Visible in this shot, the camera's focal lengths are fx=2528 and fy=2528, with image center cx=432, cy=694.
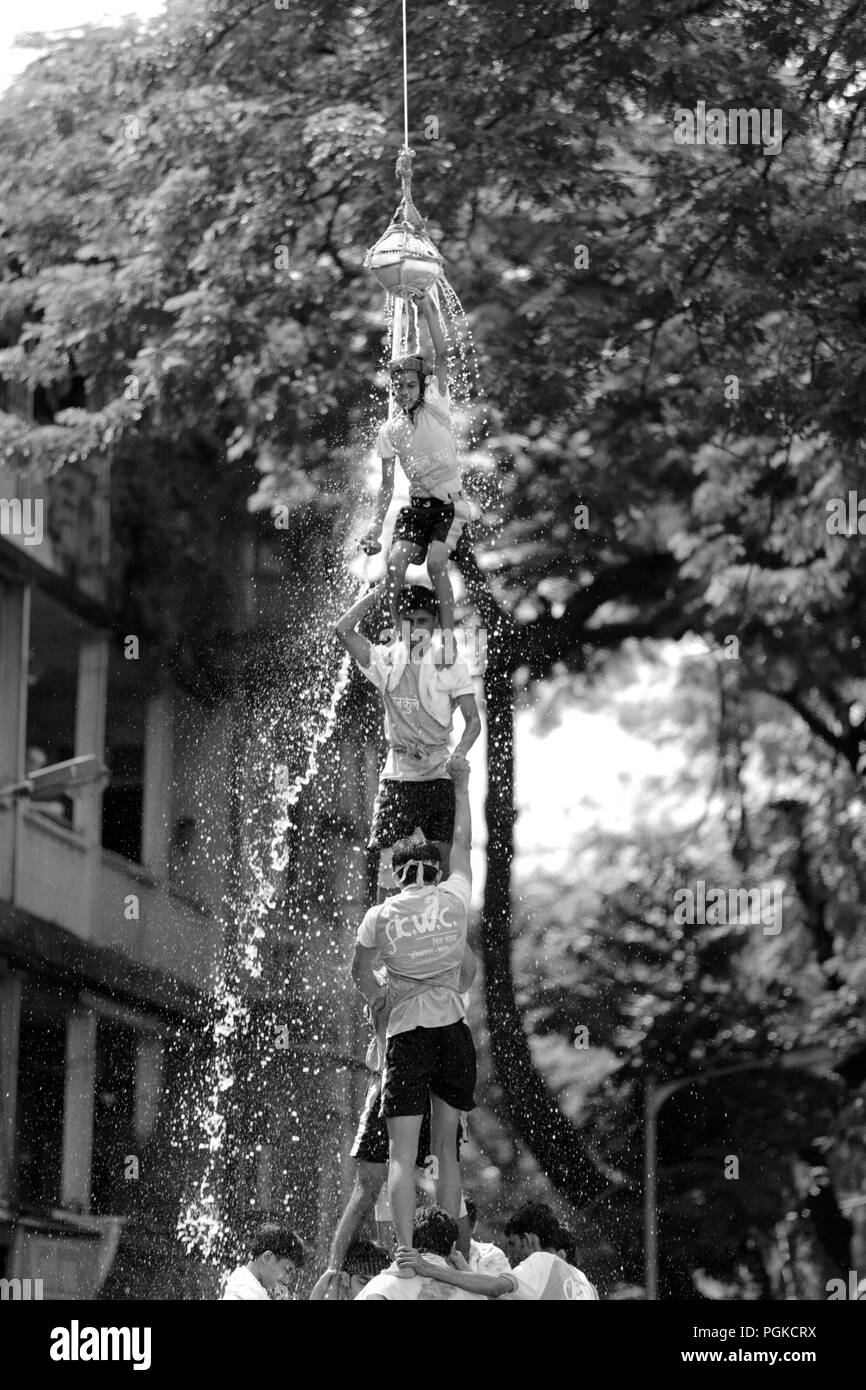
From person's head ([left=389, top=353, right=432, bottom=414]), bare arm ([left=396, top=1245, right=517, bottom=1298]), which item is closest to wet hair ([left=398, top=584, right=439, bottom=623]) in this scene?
person's head ([left=389, top=353, right=432, bottom=414])

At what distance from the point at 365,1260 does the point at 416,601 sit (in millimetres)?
3247

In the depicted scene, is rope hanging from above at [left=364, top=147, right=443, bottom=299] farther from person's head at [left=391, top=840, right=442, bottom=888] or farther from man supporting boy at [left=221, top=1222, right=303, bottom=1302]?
man supporting boy at [left=221, top=1222, right=303, bottom=1302]

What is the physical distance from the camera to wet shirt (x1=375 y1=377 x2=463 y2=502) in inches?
491

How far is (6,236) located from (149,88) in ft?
6.02

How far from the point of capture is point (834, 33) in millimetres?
20141

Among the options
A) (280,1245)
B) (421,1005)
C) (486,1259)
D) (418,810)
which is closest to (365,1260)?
(486,1259)

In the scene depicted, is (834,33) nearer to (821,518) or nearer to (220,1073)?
(821,518)

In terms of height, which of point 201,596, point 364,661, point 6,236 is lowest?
point 364,661

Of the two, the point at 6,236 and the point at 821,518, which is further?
the point at 6,236

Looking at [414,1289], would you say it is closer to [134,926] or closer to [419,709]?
[419,709]
